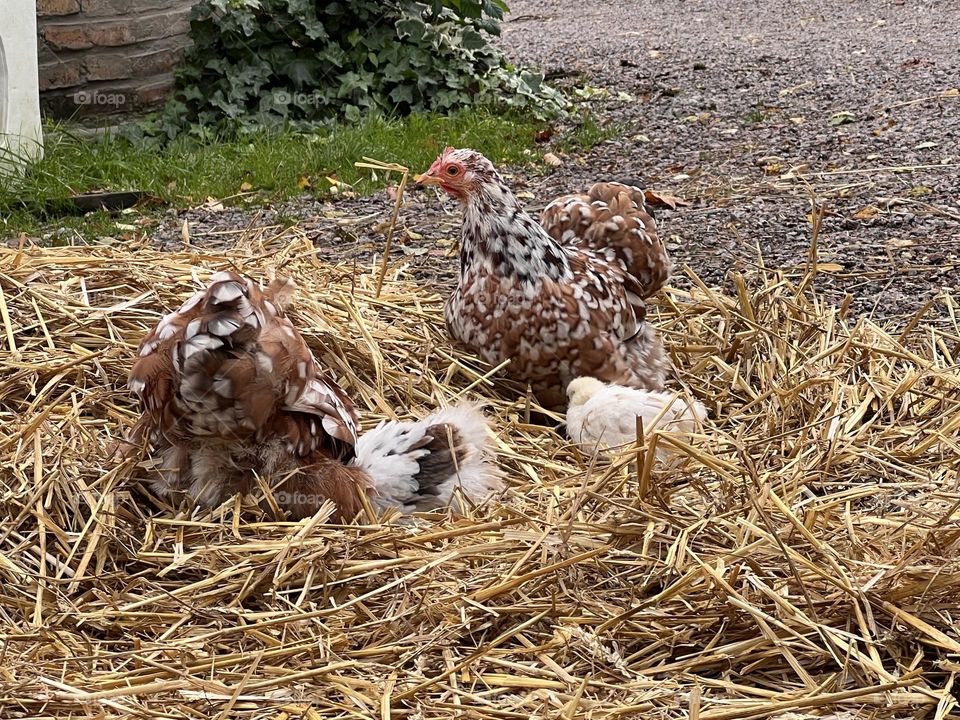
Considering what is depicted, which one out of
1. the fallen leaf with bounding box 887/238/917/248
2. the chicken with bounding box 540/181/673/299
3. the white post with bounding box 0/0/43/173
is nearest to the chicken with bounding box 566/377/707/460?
the chicken with bounding box 540/181/673/299

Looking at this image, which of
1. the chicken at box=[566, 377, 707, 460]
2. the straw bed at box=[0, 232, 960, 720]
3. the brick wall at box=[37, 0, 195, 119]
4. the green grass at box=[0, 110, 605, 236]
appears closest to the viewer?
the straw bed at box=[0, 232, 960, 720]

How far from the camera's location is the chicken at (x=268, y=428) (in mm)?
2760

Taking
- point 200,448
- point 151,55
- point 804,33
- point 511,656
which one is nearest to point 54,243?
point 151,55

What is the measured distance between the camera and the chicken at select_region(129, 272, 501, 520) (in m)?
2.76

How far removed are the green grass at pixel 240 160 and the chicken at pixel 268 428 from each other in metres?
3.17

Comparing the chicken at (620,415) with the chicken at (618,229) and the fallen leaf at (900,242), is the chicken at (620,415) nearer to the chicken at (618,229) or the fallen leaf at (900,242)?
the chicken at (618,229)

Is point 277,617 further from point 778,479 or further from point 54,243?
point 54,243

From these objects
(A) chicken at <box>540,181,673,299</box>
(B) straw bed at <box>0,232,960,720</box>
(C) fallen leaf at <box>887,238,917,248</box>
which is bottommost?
(B) straw bed at <box>0,232,960,720</box>

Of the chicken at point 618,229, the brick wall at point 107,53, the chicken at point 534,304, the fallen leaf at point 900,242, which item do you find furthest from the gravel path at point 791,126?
the brick wall at point 107,53

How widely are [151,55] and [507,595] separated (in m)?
5.79

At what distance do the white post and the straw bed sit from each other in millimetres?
2918

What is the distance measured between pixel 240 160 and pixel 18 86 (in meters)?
1.30

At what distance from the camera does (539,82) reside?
815 cm

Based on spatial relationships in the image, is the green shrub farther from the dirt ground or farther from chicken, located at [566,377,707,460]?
chicken, located at [566,377,707,460]
